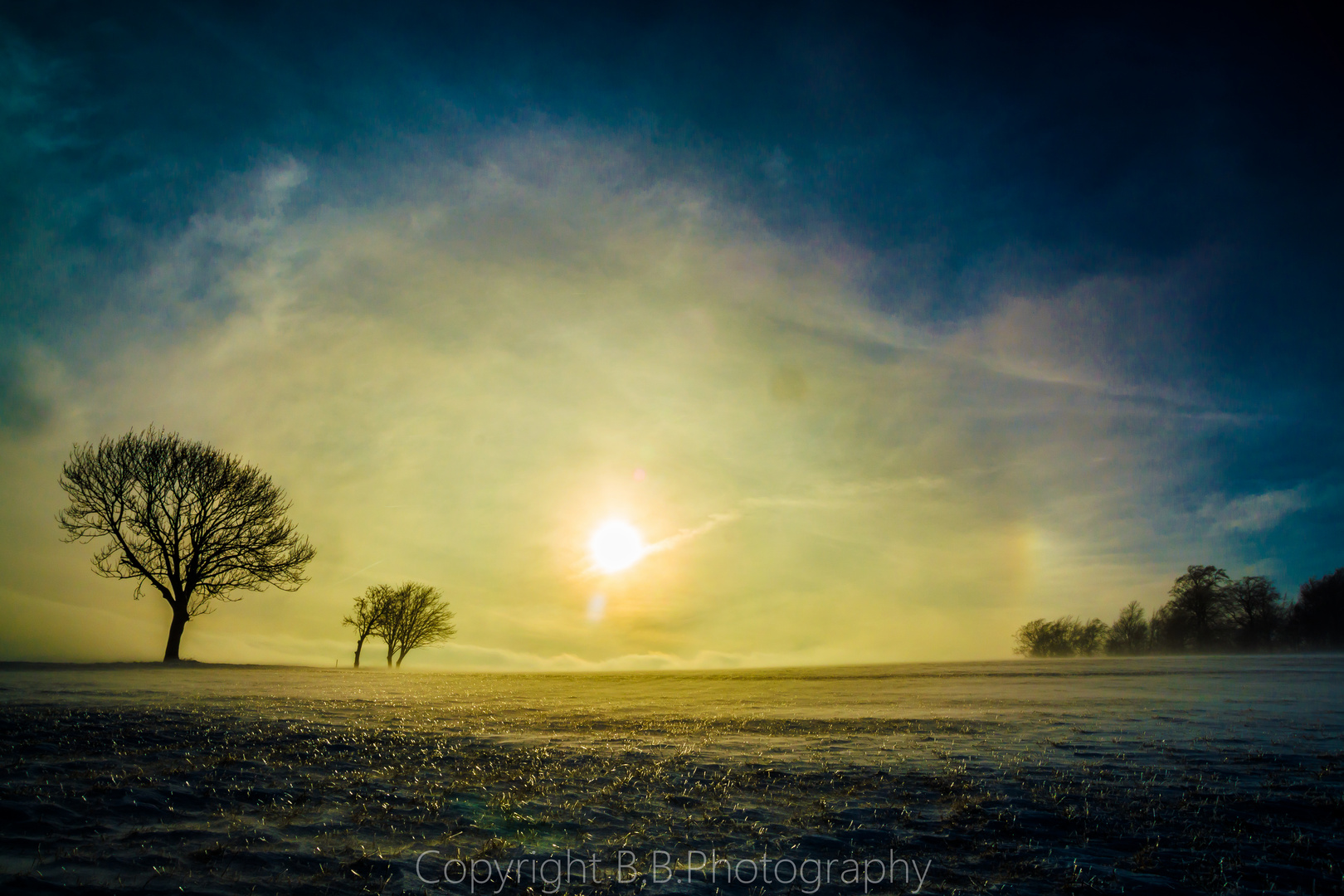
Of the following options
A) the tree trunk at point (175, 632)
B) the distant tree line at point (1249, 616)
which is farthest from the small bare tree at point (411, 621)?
the distant tree line at point (1249, 616)

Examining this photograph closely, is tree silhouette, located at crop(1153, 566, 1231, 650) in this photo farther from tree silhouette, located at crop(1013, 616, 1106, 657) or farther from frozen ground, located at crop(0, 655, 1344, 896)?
frozen ground, located at crop(0, 655, 1344, 896)

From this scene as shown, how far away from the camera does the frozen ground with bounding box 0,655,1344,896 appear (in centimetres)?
394

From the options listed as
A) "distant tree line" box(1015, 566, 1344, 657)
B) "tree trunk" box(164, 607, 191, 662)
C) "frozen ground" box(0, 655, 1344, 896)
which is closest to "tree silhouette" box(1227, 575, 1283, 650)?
"distant tree line" box(1015, 566, 1344, 657)

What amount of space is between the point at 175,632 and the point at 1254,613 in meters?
116

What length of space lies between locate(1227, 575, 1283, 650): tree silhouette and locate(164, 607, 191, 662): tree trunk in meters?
111

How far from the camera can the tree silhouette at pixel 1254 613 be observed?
81.2 metres

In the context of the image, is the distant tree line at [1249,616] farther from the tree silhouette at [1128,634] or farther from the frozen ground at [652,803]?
the frozen ground at [652,803]

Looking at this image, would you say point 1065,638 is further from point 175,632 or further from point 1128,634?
point 175,632

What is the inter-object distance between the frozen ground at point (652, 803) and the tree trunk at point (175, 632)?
29.5m

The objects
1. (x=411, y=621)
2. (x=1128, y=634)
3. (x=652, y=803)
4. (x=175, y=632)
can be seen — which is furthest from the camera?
(x=1128, y=634)

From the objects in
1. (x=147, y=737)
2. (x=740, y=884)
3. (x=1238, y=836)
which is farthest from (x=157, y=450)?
(x=1238, y=836)

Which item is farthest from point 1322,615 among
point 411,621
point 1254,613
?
point 411,621

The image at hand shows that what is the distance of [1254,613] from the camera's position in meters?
81.7

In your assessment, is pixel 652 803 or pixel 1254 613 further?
pixel 1254 613
